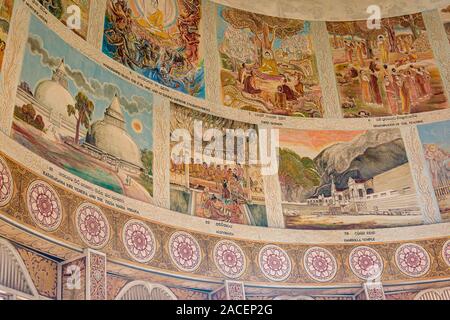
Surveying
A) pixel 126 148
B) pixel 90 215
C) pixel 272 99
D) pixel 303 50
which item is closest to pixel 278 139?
pixel 272 99

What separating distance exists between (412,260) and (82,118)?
356 inches

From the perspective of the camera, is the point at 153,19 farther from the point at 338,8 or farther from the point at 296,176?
the point at 338,8

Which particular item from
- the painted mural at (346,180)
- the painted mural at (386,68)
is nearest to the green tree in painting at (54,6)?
the painted mural at (346,180)

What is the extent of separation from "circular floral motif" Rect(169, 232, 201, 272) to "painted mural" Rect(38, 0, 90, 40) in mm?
5413

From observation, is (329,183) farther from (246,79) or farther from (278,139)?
(246,79)

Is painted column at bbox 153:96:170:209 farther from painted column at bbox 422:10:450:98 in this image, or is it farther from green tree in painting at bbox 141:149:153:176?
painted column at bbox 422:10:450:98

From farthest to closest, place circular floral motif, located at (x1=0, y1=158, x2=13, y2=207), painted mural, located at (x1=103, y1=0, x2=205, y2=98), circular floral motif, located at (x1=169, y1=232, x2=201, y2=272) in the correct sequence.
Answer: painted mural, located at (x1=103, y1=0, x2=205, y2=98) → circular floral motif, located at (x1=169, y1=232, x2=201, y2=272) → circular floral motif, located at (x1=0, y1=158, x2=13, y2=207)

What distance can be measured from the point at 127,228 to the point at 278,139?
604 cm

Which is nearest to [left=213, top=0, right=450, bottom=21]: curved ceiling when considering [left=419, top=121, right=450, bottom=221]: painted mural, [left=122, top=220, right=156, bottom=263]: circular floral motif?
[left=419, top=121, right=450, bottom=221]: painted mural

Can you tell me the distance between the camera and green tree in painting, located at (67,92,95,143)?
1692 centimetres

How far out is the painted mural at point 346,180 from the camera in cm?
1998

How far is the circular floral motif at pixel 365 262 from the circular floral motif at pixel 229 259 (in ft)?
9.77

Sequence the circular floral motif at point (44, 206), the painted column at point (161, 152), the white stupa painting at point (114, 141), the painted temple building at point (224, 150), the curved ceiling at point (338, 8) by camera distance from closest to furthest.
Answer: the circular floral motif at point (44, 206) → the painted temple building at point (224, 150) → the white stupa painting at point (114, 141) → the painted column at point (161, 152) → the curved ceiling at point (338, 8)

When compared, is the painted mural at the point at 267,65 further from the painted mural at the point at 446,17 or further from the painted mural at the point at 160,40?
the painted mural at the point at 446,17
